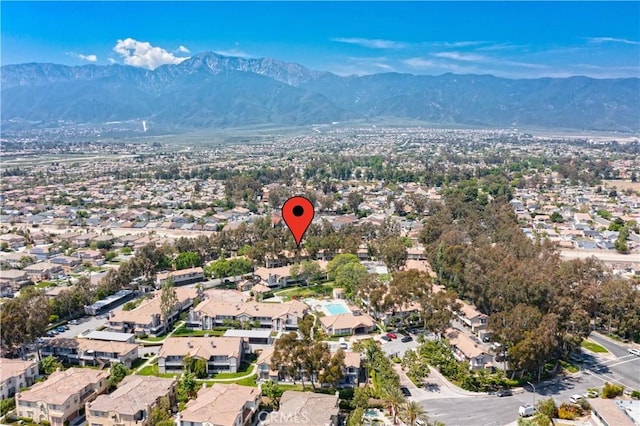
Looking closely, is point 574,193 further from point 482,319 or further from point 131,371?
point 131,371

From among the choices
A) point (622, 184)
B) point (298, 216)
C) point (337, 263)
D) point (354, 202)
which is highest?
point (298, 216)

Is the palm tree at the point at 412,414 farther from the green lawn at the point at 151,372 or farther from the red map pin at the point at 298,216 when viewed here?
the green lawn at the point at 151,372

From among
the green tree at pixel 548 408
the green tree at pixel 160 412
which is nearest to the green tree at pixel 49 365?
the green tree at pixel 160 412

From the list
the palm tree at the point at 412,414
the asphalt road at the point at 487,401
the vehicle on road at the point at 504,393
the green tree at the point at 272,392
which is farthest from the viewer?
the vehicle on road at the point at 504,393

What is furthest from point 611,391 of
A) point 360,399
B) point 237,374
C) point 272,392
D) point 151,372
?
point 151,372

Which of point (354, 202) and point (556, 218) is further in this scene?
point (354, 202)

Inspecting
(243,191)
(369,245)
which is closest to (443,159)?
(243,191)

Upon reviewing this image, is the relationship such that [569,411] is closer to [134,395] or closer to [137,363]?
[134,395]
